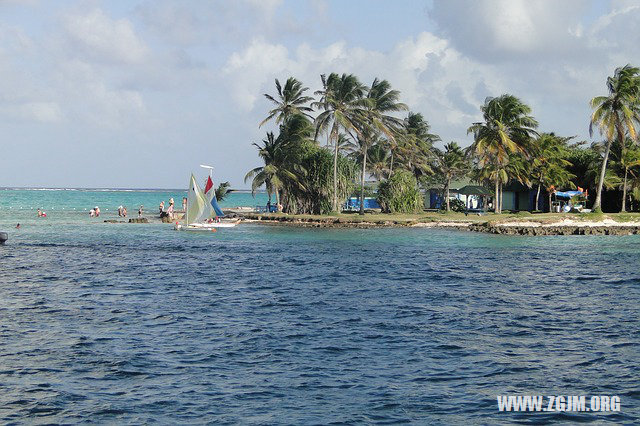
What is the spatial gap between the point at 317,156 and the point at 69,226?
30.9m

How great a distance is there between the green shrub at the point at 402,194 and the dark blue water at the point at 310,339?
1813 inches

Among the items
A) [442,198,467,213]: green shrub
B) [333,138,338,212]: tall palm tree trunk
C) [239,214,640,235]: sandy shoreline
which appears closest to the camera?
[239,214,640,235]: sandy shoreline

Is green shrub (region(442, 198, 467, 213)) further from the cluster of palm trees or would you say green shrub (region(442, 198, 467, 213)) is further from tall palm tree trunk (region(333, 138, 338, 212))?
tall palm tree trunk (region(333, 138, 338, 212))

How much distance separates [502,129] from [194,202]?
37.6m

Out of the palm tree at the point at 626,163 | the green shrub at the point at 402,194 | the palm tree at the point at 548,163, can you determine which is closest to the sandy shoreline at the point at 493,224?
the green shrub at the point at 402,194

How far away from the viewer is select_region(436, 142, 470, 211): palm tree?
93812 millimetres

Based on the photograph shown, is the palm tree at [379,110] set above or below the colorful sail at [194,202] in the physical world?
above

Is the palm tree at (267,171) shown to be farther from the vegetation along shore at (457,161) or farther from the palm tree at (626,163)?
the palm tree at (626,163)

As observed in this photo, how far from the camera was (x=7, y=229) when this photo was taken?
238 feet

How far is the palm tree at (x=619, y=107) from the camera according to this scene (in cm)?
7225

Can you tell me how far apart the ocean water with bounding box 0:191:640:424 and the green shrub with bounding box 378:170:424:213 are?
4605 cm

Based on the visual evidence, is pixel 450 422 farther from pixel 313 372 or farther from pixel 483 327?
pixel 483 327

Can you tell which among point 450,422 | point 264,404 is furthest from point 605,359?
point 264,404

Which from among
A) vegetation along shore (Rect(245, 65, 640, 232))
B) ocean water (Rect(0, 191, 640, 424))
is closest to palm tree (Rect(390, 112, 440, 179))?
vegetation along shore (Rect(245, 65, 640, 232))
